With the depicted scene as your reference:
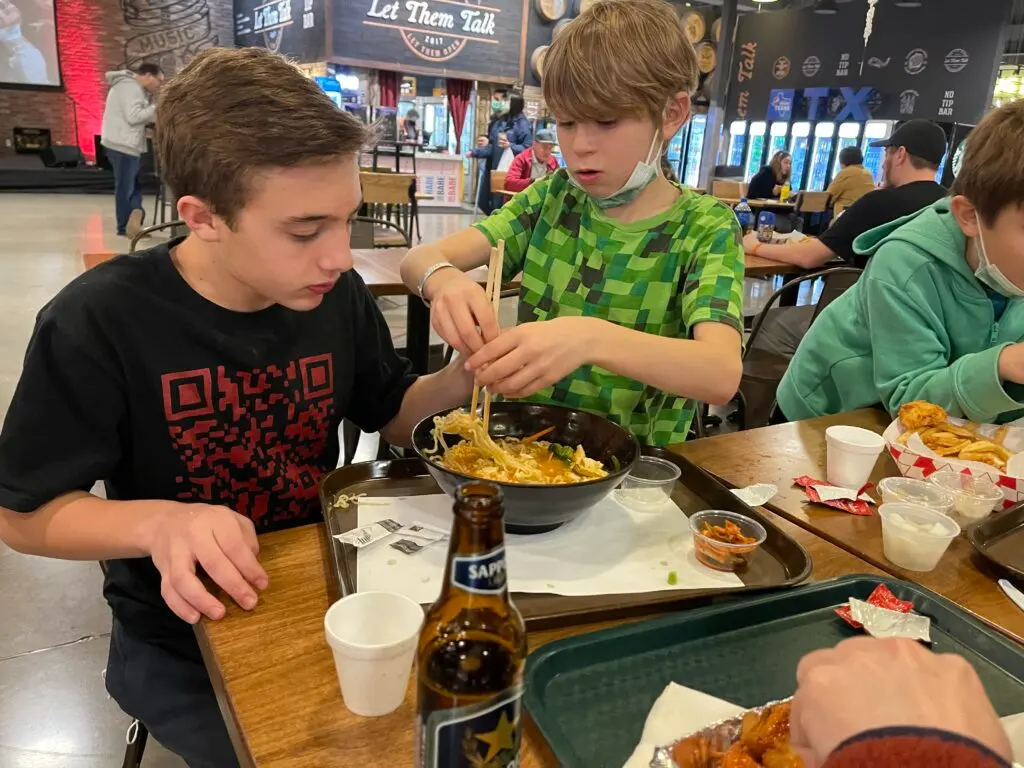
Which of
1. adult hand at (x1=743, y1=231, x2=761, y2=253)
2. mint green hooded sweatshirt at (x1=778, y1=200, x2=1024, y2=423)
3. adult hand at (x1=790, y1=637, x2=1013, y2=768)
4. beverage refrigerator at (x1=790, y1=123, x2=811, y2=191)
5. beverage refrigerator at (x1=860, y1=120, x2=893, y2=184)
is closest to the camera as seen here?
adult hand at (x1=790, y1=637, x2=1013, y2=768)

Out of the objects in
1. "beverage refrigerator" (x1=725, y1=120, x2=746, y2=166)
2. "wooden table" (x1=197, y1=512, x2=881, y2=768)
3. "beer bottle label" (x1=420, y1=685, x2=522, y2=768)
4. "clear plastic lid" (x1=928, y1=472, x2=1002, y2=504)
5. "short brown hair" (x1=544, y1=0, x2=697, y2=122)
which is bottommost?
"wooden table" (x1=197, y1=512, x2=881, y2=768)

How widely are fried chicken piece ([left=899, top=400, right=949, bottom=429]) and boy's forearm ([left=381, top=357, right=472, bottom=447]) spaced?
0.88 m

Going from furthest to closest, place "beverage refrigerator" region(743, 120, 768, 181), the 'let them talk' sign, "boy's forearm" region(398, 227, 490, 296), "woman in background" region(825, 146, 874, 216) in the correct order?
"beverage refrigerator" region(743, 120, 768, 181), the 'let them talk' sign, "woman in background" region(825, 146, 874, 216), "boy's forearm" region(398, 227, 490, 296)

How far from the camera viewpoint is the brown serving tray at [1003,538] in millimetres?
1106

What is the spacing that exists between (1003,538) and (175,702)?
4.46ft

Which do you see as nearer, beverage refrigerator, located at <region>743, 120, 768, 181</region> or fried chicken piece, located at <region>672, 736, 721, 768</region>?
fried chicken piece, located at <region>672, 736, 721, 768</region>

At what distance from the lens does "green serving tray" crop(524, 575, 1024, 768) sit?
2.46 feet

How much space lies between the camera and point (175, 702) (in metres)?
1.14

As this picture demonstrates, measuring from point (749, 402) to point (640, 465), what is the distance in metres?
2.13

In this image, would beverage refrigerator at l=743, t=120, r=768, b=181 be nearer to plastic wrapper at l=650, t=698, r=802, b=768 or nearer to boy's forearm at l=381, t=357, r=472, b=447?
boy's forearm at l=381, t=357, r=472, b=447

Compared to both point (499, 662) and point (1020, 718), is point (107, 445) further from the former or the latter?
point (1020, 718)

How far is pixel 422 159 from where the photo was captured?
522 inches

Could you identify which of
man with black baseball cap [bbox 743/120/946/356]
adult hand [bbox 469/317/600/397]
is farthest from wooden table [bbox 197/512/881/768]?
man with black baseball cap [bbox 743/120/946/356]

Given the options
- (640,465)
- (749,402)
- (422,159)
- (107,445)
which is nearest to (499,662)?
(640,465)
